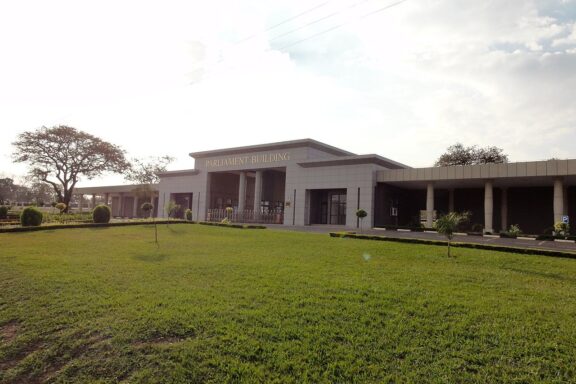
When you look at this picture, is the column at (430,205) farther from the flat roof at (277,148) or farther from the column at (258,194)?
the column at (258,194)

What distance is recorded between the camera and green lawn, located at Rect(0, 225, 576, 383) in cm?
469

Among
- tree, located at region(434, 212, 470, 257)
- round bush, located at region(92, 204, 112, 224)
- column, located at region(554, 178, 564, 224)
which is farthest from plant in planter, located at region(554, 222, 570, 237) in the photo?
round bush, located at region(92, 204, 112, 224)

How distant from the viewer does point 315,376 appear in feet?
14.6

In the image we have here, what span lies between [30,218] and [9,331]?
21294 millimetres

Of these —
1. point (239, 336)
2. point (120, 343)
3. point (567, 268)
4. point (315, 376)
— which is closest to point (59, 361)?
point (120, 343)

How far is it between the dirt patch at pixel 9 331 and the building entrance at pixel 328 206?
1217 inches

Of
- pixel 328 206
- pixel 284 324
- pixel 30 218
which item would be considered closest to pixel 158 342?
pixel 284 324

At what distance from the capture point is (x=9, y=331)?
632cm

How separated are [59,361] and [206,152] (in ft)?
135

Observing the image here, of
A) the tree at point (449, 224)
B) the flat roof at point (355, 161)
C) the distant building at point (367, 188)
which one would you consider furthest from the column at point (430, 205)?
the tree at point (449, 224)

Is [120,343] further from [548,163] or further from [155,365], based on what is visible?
[548,163]

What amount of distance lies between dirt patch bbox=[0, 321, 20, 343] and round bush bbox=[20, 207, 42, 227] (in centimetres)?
2089

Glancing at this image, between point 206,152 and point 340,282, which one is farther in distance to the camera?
point 206,152

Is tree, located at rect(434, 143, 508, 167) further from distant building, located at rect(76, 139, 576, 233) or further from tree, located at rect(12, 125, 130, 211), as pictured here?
tree, located at rect(12, 125, 130, 211)
